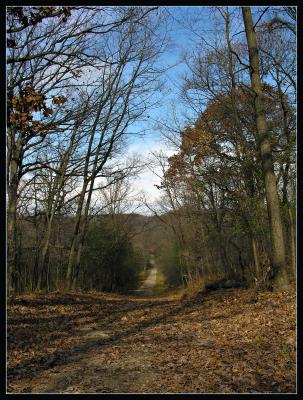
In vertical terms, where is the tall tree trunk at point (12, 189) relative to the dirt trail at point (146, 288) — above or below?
above

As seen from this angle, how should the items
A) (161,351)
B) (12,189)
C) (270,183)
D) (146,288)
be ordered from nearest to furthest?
1. (161,351)
2. (270,183)
3. (12,189)
4. (146,288)

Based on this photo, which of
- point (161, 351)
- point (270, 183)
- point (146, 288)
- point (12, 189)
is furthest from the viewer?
point (146, 288)

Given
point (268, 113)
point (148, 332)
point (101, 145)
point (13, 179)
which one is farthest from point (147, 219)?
point (148, 332)

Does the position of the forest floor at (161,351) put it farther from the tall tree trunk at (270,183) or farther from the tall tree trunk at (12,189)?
the tall tree trunk at (12,189)

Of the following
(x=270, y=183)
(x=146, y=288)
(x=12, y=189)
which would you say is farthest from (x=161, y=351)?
(x=146, y=288)

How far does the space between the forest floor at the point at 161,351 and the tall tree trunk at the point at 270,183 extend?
74cm

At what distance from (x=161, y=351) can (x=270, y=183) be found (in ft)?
20.1

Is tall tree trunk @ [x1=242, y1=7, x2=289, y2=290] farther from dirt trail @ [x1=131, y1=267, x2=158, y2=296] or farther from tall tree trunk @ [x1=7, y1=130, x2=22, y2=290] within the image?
dirt trail @ [x1=131, y1=267, x2=158, y2=296]

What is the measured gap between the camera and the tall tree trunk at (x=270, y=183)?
10.9 meters

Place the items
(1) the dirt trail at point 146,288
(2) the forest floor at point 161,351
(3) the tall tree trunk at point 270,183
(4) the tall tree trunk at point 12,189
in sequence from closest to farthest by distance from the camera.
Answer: (2) the forest floor at point 161,351
(3) the tall tree trunk at point 270,183
(4) the tall tree trunk at point 12,189
(1) the dirt trail at point 146,288

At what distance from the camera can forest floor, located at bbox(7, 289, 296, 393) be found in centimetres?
517

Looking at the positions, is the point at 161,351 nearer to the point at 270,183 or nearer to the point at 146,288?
the point at 270,183

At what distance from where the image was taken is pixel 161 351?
689 centimetres

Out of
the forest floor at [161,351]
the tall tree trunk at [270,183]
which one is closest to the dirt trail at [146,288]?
the tall tree trunk at [270,183]
